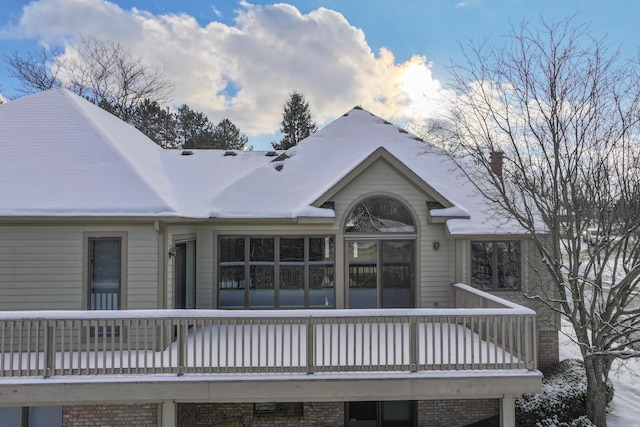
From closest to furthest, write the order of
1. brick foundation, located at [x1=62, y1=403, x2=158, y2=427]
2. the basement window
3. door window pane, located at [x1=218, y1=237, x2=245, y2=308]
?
brick foundation, located at [x1=62, y1=403, x2=158, y2=427] → the basement window → door window pane, located at [x1=218, y1=237, x2=245, y2=308]

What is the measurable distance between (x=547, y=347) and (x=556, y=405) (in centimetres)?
146

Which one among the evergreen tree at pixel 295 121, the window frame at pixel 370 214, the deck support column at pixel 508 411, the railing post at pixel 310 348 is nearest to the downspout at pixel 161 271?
the railing post at pixel 310 348

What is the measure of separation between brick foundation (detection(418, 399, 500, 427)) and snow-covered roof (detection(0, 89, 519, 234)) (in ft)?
11.8

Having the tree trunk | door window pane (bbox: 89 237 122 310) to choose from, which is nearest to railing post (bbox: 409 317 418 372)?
the tree trunk

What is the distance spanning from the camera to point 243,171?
11320mm

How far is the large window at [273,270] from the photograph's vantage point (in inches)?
359

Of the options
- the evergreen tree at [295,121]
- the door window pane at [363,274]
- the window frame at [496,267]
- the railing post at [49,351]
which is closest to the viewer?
the railing post at [49,351]

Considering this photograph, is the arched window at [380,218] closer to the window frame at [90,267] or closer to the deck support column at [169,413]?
the window frame at [90,267]

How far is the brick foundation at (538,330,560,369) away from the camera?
29.9ft

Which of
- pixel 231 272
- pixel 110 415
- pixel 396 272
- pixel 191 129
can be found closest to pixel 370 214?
pixel 396 272

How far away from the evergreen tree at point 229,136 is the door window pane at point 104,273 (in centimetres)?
2221

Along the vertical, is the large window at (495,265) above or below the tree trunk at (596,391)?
above

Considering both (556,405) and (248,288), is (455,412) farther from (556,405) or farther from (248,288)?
(248,288)

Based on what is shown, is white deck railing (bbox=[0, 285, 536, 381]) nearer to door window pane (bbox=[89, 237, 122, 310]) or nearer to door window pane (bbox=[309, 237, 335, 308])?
door window pane (bbox=[89, 237, 122, 310])
